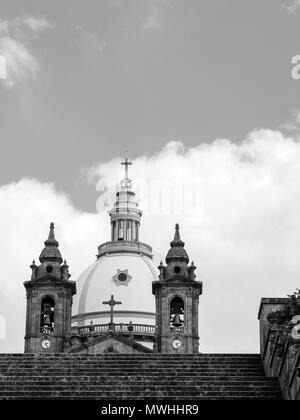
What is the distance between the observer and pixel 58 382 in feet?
108

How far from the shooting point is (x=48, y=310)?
6606 centimetres

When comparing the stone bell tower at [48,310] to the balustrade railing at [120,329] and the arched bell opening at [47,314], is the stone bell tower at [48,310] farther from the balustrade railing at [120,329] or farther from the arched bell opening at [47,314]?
the balustrade railing at [120,329]

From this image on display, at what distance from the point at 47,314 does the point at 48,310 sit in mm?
222

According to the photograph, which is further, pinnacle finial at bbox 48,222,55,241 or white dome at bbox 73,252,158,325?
white dome at bbox 73,252,158,325

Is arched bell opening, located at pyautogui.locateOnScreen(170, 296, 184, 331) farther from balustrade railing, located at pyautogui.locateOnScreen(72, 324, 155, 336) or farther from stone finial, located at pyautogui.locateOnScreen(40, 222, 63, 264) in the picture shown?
balustrade railing, located at pyautogui.locateOnScreen(72, 324, 155, 336)

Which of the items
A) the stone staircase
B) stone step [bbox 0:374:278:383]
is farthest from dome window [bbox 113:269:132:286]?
stone step [bbox 0:374:278:383]

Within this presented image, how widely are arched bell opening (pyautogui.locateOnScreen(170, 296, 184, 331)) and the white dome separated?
1766cm

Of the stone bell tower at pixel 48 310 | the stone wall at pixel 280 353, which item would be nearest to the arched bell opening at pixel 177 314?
the stone bell tower at pixel 48 310

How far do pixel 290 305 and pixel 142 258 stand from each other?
57.2 m

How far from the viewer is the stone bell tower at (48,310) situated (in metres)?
65.1

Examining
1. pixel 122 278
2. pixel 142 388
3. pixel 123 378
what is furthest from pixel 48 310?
pixel 142 388

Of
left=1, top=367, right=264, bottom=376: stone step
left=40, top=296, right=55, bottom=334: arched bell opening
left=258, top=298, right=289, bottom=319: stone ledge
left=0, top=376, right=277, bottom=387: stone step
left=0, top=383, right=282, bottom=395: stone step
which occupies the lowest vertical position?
left=0, top=383, right=282, bottom=395: stone step

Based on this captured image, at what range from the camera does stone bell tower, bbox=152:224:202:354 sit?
66.1 m
